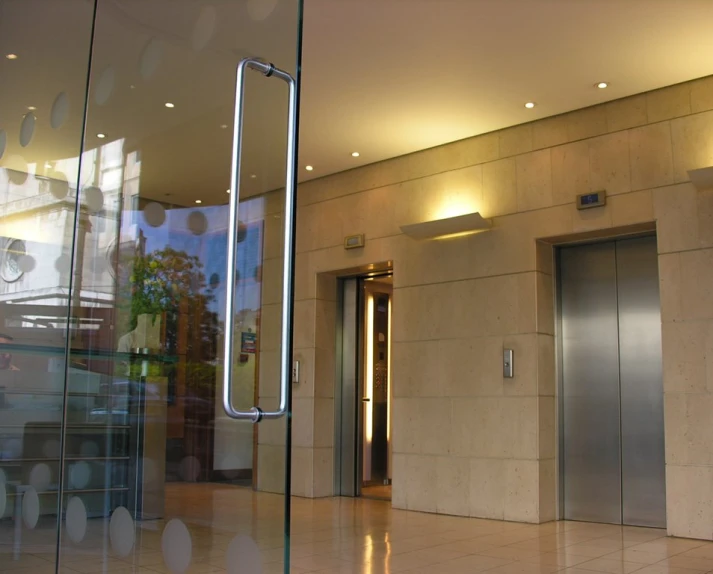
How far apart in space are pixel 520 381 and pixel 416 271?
1.79 m

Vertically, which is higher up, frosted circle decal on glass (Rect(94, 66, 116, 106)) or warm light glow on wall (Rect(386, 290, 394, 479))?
frosted circle decal on glass (Rect(94, 66, 116, 106))

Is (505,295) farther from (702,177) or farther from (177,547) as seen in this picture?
(177,547)

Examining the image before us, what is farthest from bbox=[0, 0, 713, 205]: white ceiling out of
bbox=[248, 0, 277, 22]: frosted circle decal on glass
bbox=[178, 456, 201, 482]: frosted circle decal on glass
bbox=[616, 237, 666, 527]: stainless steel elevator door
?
bbox=[616, 237, 666, 527]: stainless steel elevator door

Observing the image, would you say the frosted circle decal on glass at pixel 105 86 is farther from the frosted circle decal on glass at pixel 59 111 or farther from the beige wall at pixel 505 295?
the beige wall at pixel 505 295

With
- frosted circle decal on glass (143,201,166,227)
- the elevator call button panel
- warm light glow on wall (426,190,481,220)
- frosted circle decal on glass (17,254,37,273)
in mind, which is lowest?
frosted circle decal on glass (17,254,37,273)

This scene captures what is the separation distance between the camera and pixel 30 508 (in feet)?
10.1

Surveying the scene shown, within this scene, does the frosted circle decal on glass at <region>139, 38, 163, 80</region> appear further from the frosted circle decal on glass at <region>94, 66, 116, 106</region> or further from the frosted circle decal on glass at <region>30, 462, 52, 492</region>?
the frosted circle decal on glass at <region>30, 462, 52, 492</region>

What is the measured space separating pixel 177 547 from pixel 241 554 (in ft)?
0.71

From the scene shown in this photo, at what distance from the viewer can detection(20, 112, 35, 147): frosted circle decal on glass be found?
3.41 m

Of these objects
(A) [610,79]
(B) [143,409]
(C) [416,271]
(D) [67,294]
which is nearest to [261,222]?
(B) [143,409]

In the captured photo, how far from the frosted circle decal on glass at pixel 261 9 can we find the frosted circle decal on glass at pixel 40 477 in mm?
1849

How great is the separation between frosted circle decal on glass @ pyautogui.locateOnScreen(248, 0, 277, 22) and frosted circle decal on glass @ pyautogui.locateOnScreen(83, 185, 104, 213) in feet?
2.74

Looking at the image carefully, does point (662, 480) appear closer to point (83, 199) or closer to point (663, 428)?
point (663, 428)

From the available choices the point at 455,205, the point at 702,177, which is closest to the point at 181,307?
the point at 702,177
